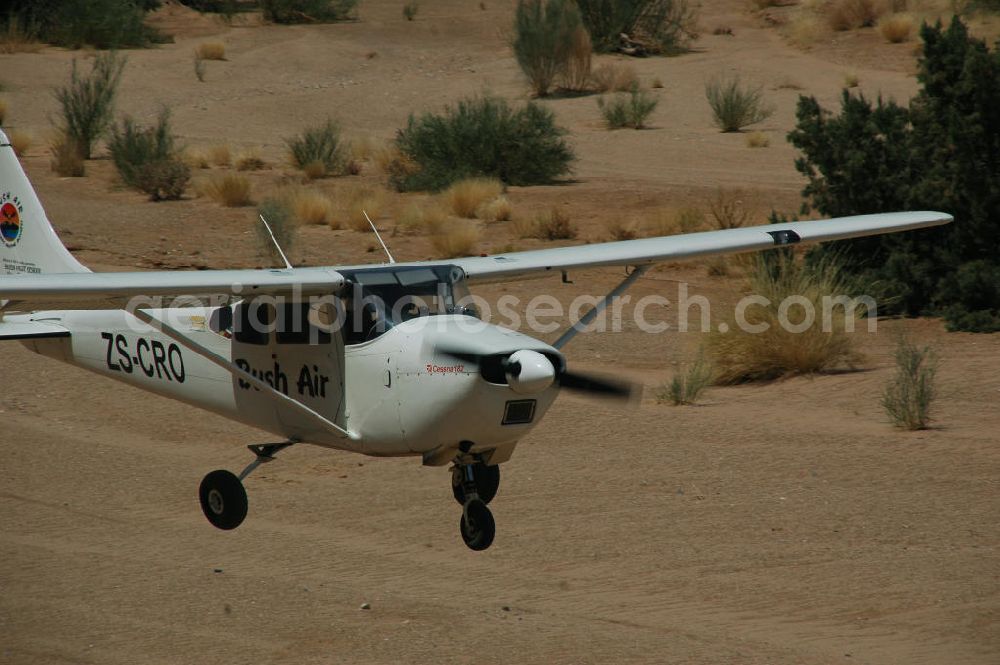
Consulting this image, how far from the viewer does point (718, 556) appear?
56.7ft

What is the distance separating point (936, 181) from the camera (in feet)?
83.7

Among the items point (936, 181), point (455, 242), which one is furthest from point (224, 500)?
point (455, 242)

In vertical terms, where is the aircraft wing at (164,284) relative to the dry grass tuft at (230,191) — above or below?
above

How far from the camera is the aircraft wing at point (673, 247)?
12.8m

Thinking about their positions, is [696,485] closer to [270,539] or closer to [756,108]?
[270,539]

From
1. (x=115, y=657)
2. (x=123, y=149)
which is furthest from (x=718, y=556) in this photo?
(x=123, y=149)

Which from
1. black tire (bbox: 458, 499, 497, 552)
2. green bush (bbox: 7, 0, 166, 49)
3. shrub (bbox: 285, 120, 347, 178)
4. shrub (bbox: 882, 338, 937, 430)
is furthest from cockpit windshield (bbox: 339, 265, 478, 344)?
green bush (bbox: 7, 0, 166, 49)

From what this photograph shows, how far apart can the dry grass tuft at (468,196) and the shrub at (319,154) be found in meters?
4.93

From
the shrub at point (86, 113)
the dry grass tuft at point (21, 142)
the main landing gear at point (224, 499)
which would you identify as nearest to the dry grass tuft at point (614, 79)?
the shrub at point (86, 113)

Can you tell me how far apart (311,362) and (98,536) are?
367 inches

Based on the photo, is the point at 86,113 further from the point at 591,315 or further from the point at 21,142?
the point at 591,315

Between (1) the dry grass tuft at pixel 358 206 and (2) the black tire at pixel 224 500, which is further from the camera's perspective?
(1) the dry grass tuft at pixel 358 206

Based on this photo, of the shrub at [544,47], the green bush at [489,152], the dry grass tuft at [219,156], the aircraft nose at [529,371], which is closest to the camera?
the aircraft nose at [529,371]

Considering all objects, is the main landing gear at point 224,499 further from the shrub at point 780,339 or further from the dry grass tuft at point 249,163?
the dry grass tuft at point 249,163
